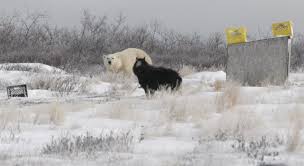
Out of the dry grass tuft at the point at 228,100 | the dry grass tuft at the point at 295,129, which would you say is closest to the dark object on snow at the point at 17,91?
the dry grass tuft at the point at 228,100

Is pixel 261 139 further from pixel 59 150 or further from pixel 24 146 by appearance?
pixel 24 146

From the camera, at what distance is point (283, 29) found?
1141 cm

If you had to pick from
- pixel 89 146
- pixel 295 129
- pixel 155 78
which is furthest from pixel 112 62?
pixel 89 146

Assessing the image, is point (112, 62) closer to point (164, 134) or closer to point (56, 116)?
point (56, 116)

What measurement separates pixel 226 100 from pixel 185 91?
87.2 inches

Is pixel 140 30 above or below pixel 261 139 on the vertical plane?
above

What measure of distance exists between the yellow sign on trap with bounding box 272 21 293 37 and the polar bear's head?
7951 millimetres

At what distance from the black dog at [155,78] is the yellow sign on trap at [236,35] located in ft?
14.1

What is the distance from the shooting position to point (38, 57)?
2291 centimetres

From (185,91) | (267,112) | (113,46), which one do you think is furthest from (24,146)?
(113,46)

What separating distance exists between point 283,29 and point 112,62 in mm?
8340

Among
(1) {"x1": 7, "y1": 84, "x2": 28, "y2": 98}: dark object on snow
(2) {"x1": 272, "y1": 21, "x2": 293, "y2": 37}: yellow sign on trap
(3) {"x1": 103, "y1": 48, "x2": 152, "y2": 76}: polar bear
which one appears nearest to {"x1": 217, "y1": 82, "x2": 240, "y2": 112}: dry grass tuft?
(2) {"x1": 272, "y1": 21, "x2": 293, "y2": 37}: yellow sign on trap

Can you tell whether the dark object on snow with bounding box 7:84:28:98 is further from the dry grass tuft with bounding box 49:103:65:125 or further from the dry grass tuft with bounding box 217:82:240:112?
the dry grass tuft with bounding box 217:82:240:112

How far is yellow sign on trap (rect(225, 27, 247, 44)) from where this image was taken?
42.1 feet
